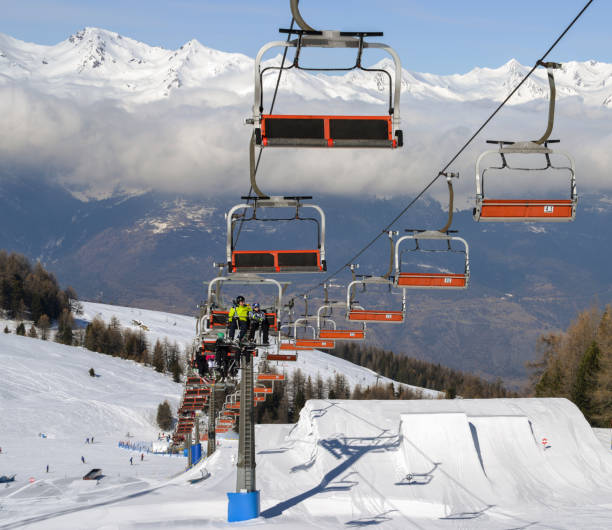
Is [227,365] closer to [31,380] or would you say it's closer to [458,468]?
[458,468]

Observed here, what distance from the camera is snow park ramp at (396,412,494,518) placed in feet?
111

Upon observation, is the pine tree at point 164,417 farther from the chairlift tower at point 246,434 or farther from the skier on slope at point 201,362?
the chairlift tower at point 246,434

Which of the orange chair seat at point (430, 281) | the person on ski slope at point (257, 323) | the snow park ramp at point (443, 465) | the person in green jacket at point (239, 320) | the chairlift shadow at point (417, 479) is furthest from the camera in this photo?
the chairlift shadow at point (417, 479)

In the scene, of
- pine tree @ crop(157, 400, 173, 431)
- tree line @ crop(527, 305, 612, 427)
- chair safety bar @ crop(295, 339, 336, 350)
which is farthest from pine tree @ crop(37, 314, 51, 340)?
chair safety bar @ crop(295, 339, 336, 350)

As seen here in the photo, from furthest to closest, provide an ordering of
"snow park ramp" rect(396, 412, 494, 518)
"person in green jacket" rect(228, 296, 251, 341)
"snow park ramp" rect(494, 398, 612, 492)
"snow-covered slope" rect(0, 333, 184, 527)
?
1. "snow-covered slope" rect(0, 333, 184, 527)
2. "snow park ramp" rect(494, 398, 612, 492)
3. "snow park ramp" rect(396, 412, 494, 518)
4. "person in green jacket" rect(228, 296, 251, 341)

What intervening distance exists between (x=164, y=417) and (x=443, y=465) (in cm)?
10177

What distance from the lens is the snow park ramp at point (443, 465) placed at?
33.7 m

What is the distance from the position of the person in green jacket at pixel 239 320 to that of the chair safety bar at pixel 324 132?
46.7 feet

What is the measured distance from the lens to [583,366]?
249 feet

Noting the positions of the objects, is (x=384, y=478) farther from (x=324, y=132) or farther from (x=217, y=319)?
(x=324, y=132)

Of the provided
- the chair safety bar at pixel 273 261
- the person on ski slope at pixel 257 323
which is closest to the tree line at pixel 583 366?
the person on ski slope at pixel 257 323

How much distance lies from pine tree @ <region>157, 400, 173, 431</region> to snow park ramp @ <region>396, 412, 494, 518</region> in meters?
97.5

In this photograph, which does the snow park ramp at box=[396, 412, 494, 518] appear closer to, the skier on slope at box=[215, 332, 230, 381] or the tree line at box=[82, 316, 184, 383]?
the skier on slope at box=[215, 332, 230, 381]

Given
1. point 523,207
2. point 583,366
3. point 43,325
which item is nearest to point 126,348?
point 43,325
